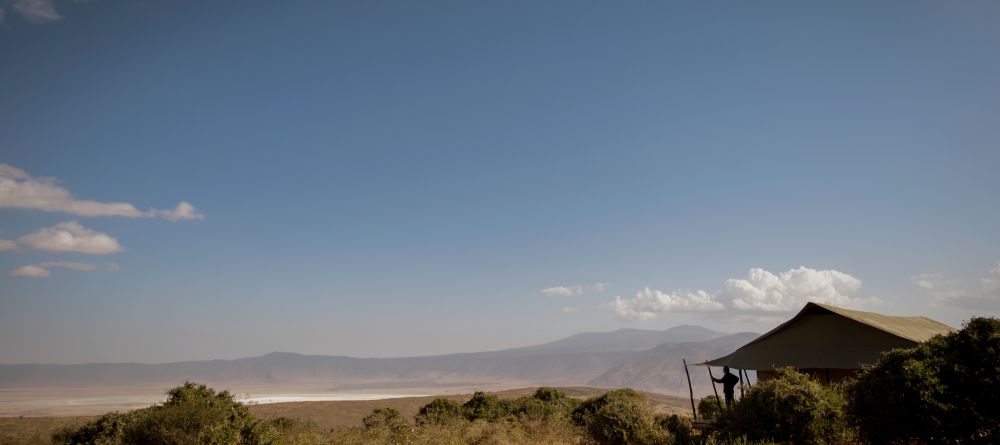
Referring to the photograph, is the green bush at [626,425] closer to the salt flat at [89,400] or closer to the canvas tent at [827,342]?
the canvas tent at [827,342]

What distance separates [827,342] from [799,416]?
9048 mm

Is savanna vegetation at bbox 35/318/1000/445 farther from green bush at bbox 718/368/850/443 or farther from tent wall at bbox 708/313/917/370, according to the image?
tent wall at bbox 708/313/917/370

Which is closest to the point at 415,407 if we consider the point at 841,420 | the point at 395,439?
the point at 395,439

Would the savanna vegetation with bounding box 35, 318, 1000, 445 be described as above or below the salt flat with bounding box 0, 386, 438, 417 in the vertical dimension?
above

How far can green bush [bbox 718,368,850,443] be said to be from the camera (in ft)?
33.3

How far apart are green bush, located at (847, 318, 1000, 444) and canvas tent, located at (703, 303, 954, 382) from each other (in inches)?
272

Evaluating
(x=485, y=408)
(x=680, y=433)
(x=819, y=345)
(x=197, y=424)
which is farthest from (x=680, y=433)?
(x=485, y=408)

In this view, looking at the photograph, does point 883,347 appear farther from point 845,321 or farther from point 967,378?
point 967,378

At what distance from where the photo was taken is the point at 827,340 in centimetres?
1783

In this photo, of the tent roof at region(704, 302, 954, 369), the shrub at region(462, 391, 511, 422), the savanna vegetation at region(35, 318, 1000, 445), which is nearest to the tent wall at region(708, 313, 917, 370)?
the tent roof at region(704, 302, 954, 369)

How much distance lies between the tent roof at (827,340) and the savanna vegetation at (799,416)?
19.0 feet

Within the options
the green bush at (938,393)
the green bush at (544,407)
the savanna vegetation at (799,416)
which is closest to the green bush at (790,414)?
the savanna vegetation at (799,416)

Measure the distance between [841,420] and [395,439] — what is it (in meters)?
10.6

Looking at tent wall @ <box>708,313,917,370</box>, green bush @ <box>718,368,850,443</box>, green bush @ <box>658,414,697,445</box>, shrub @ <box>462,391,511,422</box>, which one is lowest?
shrub @ <box>462,391,511,422</box>
